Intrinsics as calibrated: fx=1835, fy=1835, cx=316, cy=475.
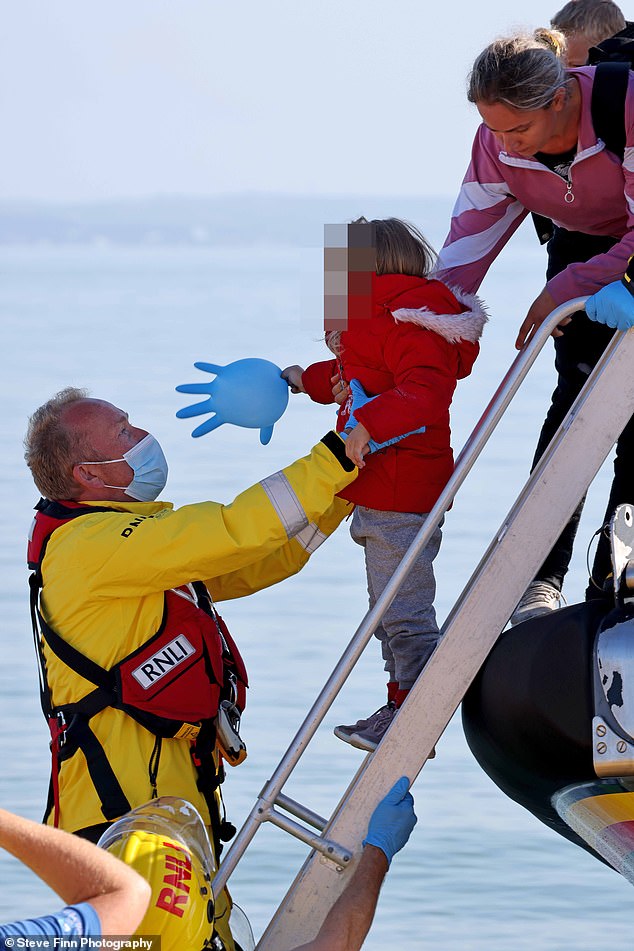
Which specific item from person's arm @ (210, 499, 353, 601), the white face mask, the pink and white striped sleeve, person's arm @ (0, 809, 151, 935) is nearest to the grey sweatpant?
person's arm @ (210, 499, 353, 601)

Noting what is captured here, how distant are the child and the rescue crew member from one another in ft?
0.45

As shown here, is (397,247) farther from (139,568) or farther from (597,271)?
(139,568)

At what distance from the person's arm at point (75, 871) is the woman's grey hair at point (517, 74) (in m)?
1.90

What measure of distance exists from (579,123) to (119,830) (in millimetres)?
1814

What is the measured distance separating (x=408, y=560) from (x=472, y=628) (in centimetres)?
22

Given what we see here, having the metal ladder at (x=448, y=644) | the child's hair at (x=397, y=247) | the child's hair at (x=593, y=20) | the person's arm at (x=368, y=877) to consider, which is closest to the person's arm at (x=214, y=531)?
the metal ladder at (x=448, y=644)

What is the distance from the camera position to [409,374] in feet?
13.1

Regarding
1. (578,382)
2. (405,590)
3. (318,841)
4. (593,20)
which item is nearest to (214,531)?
(405,590)

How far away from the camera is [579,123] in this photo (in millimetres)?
4039

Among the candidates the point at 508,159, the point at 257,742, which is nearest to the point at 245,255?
the point at 257,742

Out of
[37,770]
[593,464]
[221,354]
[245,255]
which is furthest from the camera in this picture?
[245,255]

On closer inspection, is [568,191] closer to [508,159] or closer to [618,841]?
[508,159]

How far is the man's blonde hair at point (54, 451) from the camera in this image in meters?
4.19

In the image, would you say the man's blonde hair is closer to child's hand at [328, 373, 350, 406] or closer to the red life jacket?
the red life jacket
